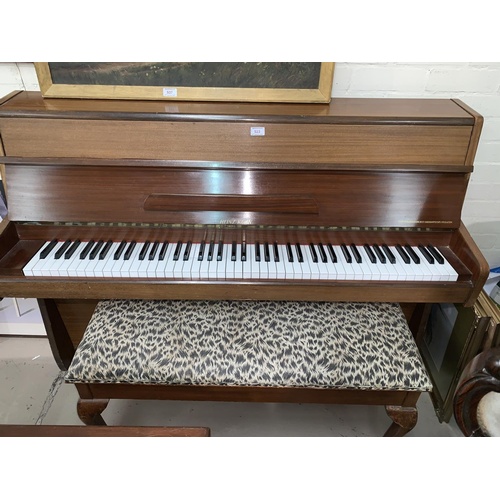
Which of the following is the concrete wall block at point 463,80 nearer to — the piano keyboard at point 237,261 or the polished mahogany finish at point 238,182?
the polished mahogany finish at point 238,182

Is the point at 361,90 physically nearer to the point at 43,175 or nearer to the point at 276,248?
the point at 276,248

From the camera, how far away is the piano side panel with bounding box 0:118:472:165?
1354mm

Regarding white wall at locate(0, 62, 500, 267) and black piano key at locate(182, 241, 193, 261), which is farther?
white wall at locate(0, 62, 500, 267)

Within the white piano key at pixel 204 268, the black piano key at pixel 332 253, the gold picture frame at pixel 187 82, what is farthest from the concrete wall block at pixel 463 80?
the white piano key at pixel 204 268

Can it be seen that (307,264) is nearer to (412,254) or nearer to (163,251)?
(412,254)

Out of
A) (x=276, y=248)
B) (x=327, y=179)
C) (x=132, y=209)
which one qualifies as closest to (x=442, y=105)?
(x=327, y=179)

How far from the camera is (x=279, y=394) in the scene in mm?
1416

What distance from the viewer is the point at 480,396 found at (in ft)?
2.45

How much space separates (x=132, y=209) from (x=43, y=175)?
348mm

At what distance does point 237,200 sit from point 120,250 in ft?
1.58

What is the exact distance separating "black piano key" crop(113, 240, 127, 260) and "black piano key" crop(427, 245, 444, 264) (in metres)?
1.17

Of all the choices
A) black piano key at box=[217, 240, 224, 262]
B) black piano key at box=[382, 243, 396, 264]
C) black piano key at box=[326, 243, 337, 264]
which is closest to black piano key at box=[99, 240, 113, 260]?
black piano key at box=[217, 240, 224, 262]

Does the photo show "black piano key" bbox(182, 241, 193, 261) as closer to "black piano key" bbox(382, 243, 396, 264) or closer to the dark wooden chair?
"black piano key" bbox(382, 243, 396, 264)

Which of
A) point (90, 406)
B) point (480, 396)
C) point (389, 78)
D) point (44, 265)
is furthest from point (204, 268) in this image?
point (389, 78)
